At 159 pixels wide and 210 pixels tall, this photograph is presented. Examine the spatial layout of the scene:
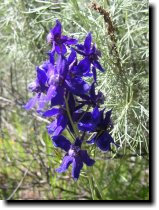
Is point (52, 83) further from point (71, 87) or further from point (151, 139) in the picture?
point (151, 139)

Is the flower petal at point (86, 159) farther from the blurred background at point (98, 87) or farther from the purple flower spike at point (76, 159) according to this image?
the blurred background at point (98, 87)

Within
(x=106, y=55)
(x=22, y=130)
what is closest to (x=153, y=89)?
(x=106, y=55)

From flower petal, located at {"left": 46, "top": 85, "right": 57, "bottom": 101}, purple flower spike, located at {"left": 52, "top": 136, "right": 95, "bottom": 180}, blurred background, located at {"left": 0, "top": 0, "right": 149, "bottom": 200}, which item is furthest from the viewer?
blurred background, located at {"left": 0, "top": 0, "right": 149, "bottom": 200}

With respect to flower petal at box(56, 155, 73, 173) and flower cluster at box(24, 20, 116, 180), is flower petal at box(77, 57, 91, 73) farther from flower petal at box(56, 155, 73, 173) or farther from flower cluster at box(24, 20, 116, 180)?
flower petal at box(56, 155, 73, 173)

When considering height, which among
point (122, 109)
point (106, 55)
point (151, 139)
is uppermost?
point (106, 55)

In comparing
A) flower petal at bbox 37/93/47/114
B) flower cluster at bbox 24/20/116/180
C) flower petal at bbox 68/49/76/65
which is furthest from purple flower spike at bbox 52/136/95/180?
flower petal at bbox 68/49/76/65

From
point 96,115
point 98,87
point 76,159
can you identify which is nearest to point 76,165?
point 76,159

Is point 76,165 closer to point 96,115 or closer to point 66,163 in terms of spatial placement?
point 66,163
